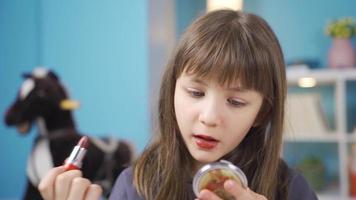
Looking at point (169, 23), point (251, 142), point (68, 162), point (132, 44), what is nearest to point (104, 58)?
point (132, 44)

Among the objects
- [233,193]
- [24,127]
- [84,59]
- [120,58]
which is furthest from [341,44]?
[233,193]

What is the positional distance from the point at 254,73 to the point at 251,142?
0.17 metres

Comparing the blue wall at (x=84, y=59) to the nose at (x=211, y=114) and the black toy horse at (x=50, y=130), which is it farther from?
the nose at (x=211, y=114)

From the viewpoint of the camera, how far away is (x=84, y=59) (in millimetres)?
2088

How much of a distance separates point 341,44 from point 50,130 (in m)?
1.27

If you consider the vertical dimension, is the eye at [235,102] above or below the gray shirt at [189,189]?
above

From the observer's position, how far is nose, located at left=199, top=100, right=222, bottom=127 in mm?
554

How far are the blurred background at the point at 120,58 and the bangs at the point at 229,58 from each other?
1.37 m

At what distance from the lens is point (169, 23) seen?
7.41ft

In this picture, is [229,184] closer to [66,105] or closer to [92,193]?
[92,193]

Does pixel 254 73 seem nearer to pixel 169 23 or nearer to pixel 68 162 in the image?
pixel 68 162

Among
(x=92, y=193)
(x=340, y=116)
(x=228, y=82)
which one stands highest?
(x=228, y=82)

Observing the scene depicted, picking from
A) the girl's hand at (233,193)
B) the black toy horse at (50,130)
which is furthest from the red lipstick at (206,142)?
the black toy horse at (50,130)

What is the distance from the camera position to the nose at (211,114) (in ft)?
1.82
